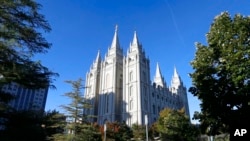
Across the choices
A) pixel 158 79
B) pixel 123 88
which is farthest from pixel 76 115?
pixel 158 79

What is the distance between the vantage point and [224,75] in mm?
10398

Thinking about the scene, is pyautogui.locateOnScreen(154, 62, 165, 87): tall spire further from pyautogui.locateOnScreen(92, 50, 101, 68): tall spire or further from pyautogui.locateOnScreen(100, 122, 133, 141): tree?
pyautogui.locateOnScreen(100, 122, 133, 141): tree

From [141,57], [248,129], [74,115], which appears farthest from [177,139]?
[141,57]

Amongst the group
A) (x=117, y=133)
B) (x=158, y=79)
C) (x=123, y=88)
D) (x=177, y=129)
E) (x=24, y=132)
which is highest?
(x=158, y=79)

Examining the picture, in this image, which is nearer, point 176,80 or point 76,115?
point 76,115

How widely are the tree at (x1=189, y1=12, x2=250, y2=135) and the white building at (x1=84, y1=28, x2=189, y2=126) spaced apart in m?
43.3

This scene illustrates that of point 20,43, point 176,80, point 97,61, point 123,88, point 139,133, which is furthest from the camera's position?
point 176,80

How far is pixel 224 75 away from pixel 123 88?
52312 mm

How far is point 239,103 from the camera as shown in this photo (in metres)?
9.70

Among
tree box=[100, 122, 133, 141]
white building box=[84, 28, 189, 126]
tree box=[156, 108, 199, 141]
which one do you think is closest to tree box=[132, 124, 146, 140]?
tree box=[100, 122, 133, 141]

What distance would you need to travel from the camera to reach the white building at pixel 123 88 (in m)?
58.1

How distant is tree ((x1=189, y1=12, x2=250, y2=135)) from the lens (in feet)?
30.3

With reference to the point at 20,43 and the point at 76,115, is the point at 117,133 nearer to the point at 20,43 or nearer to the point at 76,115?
the point at 76,115

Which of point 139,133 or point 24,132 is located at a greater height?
point 24,132
